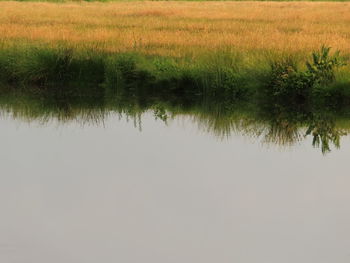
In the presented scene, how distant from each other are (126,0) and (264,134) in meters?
56.3

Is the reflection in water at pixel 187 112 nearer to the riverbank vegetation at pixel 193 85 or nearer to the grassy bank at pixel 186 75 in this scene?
the riverbank vegetation at pixel 193 85

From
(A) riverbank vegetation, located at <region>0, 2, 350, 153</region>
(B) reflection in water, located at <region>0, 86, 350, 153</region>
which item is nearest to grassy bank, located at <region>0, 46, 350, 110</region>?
(A) riverbank vegetation, located at <region>0, 2, 350, 153</region>

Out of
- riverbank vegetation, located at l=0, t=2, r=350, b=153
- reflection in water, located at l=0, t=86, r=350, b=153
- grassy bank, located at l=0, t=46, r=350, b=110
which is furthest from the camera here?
grassy bank, located at l=0, t=46, r=350, b=110

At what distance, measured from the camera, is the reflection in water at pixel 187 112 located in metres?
13.1

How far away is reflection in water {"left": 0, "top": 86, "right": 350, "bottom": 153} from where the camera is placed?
13078 mm

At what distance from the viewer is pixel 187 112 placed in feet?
48.0

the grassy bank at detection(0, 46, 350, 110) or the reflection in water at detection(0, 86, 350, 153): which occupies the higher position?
the grassy bank at detection(0, 46, 350, 110)

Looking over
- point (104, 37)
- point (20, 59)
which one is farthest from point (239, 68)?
point (104, 37)

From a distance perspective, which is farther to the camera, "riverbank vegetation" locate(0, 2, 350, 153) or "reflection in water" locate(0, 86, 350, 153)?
"riverbank vegetation" locate(0, 2, 350, 153)

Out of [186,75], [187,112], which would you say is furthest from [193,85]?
[187,112]

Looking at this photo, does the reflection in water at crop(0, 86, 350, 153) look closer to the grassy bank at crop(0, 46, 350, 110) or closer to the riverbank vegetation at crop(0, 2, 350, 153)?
the riverbank vegetation at crop(0, 2, 350, 153)

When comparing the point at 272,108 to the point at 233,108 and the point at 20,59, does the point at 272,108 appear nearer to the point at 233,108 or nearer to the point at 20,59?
the point at 233,108

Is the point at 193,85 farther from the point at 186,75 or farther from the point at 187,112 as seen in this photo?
the point at 187,112

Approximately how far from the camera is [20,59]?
17.2 metres
